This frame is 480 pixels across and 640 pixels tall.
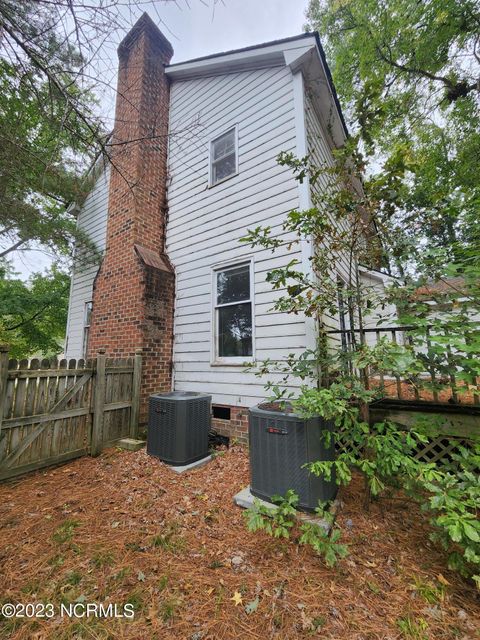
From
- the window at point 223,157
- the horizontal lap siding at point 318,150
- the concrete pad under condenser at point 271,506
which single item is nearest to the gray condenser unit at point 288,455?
the concrete pad under condenser at point 271,506

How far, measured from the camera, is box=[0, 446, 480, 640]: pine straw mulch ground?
5.46 ft

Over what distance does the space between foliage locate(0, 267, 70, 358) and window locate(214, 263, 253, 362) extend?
927 centimetres

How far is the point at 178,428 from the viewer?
388cm

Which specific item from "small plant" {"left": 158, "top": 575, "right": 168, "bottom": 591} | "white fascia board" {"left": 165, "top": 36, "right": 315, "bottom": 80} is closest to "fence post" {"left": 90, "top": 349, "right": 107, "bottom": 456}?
"small plant" {"left": 158, "top": 575, "right": 168, "bottom": 591}

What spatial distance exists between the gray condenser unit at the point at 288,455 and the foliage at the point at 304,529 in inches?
4.7

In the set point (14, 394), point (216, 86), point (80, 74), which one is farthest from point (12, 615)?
point (216, 86)

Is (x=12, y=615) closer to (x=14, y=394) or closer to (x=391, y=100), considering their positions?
(x=14, y=394)

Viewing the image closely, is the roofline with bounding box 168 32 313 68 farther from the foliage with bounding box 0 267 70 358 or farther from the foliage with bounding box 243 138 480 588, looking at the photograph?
the foliage with bounding box 0 267 70 358

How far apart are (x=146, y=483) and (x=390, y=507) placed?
108 inches

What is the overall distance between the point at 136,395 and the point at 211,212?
387 centimetres

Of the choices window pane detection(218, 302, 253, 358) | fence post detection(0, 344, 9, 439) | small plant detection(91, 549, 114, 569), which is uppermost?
window pane detection(218, 302, 253, 358)

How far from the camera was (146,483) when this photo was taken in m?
3.40

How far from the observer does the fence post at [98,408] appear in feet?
14.0

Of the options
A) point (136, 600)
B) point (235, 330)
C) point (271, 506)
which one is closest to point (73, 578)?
point (136, 600)
